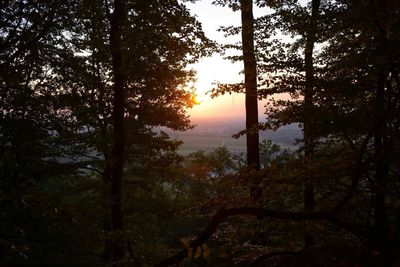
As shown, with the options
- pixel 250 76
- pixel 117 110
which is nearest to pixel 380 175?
pixel 250 76

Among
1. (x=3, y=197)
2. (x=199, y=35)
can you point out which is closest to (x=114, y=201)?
(x=199, y=35)

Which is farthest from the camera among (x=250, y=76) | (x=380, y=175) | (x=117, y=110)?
(x=117, y=110)

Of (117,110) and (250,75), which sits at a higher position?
(250,75)

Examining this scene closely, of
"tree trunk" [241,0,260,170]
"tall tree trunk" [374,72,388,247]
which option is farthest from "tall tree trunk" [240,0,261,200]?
"tall tree trunk" [374,72,388,247]

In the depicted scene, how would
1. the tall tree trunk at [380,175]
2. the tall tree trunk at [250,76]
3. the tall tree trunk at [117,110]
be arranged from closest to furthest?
the tall tree trunk at [380,175] < the tall tree trunk at [117,110] < the tall tree trunk at [250,76]

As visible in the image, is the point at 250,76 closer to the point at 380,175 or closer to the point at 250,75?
the point at 250,75

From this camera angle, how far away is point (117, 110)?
11375 mm

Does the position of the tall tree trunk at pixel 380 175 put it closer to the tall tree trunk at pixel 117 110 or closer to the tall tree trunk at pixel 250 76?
the tall tree trunk at pixel 250 76

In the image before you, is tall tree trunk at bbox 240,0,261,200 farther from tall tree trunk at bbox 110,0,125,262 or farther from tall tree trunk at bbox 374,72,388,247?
tall tree trunk at bbox 110,0,125,262

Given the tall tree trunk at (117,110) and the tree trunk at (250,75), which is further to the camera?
the tree trunk at (250,75)

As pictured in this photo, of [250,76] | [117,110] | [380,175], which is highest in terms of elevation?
[250,76]

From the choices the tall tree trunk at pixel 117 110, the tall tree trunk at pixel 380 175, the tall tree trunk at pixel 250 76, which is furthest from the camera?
the tall tree trunk at pixel 250 76

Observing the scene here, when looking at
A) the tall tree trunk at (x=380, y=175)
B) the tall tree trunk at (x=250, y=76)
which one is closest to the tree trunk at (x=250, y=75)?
the tall tree trunk at (x=250, y=76)

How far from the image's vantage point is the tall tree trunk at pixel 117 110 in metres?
10.4
